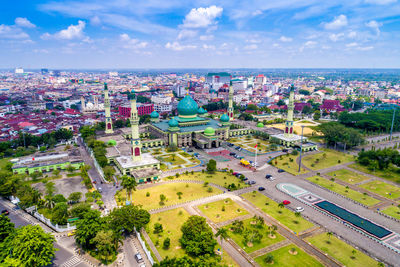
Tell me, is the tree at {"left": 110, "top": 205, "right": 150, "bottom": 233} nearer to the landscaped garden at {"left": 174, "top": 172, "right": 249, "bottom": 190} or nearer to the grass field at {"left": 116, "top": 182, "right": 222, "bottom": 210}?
the grass field at {"left": 116, "top": 182, "right": 222, "bottom": 210}

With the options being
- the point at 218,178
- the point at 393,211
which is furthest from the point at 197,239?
the point at 393,211

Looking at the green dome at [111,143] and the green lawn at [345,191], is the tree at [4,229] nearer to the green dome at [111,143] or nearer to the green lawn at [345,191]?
the green dome at [111,143]

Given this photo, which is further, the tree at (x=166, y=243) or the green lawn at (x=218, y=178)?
the green lawn at (x=218, y=178)

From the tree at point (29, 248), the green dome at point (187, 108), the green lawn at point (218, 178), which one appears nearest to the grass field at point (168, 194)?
the green lawn at point (218, 178)

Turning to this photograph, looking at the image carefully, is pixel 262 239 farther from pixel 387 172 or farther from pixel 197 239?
pixel 387 172

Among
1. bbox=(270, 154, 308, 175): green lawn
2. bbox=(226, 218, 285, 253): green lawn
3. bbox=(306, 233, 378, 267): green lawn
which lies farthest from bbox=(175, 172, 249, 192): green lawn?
bbox=(306, 233, 378, 267): green lawn

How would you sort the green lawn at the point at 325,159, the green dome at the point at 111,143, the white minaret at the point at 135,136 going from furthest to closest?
the green dome at the point at 111,143 → the green lawn at the point at 325,159 → the white minaret at the point at 135,136

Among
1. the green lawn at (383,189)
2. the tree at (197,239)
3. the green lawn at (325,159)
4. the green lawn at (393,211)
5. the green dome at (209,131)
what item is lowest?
the green lawn at (393,211)

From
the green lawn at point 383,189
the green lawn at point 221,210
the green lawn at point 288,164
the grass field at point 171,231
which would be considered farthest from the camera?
the green lawn at point 288,164

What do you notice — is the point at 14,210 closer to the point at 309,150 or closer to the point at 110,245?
the point at 110,245
